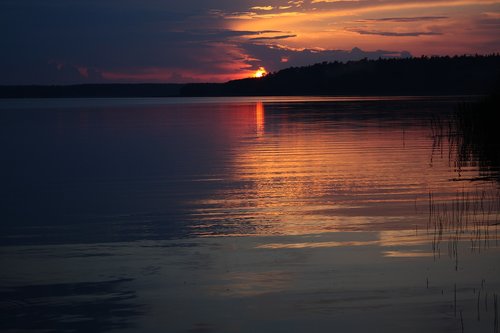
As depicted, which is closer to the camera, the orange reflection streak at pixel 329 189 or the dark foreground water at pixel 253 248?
the dark foreground water at pixel 253 248

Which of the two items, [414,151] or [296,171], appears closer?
[296,171]

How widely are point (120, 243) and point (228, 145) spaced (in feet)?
58.6

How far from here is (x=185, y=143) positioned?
28.5 metres

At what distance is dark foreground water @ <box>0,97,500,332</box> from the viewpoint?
22.7 ft

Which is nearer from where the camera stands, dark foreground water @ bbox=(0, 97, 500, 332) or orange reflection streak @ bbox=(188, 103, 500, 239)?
dark foreground water @ bbox=(0, 97, 500, 332)

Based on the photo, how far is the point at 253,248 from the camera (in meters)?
9.43

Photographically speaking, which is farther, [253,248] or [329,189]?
[329,189]

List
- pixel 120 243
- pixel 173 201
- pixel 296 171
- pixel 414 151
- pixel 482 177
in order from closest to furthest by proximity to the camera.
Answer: pixel 120 243 → pixel 173 201 → pixel 482 177 → pixel 296 171 → pixel 414 151

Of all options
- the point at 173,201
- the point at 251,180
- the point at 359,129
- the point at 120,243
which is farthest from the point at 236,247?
the point at 359,129

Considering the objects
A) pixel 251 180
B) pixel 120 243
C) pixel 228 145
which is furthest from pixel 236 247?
pixel 228 145

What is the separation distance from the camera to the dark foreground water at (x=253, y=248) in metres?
Result: 6.93

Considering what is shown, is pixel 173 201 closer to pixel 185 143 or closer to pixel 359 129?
pixel 185 143

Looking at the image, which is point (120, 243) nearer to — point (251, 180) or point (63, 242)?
point (63, 242)

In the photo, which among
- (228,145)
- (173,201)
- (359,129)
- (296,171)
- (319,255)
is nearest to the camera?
(319,255)
